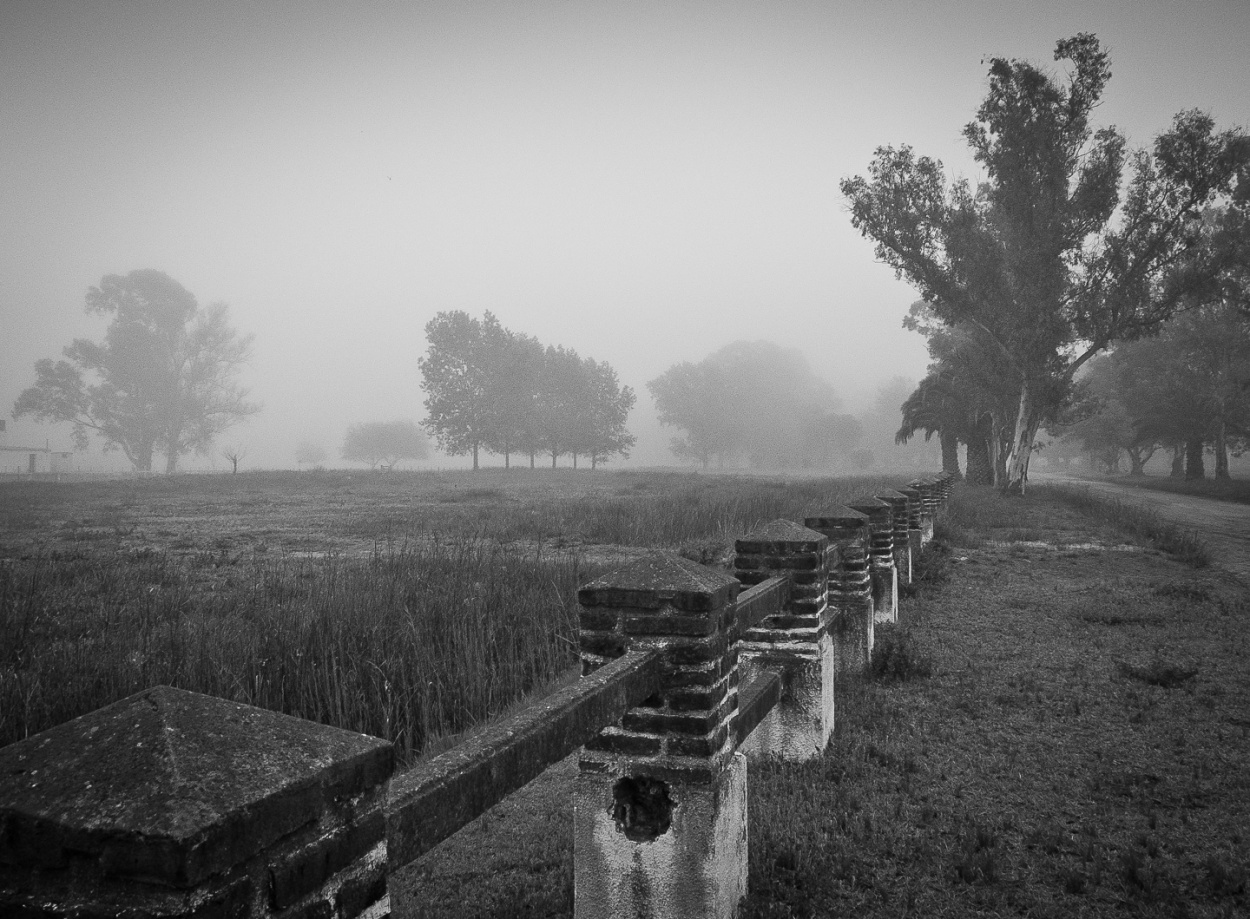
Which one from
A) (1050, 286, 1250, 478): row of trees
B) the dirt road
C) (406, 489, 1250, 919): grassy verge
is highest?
(1050, 286, 1250, 478): row of trees

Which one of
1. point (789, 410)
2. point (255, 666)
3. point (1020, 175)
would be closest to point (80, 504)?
point (255, 666)

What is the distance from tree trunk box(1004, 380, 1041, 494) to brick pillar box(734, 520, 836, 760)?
2426cm

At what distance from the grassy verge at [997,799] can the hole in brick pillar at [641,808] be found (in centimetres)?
56

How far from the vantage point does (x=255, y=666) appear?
514 centimetres

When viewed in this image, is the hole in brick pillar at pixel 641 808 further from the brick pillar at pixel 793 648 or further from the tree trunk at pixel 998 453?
the tree trunk at pixel 998 453

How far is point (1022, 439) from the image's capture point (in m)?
25.3

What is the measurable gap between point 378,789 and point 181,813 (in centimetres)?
40

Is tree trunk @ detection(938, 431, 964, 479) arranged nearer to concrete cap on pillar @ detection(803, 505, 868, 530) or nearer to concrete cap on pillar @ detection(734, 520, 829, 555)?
concrete cap on pillar @ detection(803, 505, 868, 530)

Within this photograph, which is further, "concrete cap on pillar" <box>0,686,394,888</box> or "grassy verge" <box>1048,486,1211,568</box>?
"grassy verge" <box>1048,486,1211,568</box>

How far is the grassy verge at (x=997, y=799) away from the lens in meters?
2.91

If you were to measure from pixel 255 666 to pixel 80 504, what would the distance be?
847 inches

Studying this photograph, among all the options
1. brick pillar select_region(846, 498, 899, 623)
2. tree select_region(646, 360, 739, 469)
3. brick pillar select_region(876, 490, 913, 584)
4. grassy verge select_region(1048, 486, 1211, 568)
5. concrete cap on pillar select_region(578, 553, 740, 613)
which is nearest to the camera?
concrete cap on pillar select_region(578, 553, 740, 613)

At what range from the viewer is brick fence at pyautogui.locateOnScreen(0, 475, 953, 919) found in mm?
→ 962

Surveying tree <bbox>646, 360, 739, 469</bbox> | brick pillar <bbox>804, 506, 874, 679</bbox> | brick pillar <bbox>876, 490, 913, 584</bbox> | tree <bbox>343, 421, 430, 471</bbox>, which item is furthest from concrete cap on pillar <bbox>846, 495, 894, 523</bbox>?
tree <bbox>343, 421, 430, 471</bbox>
